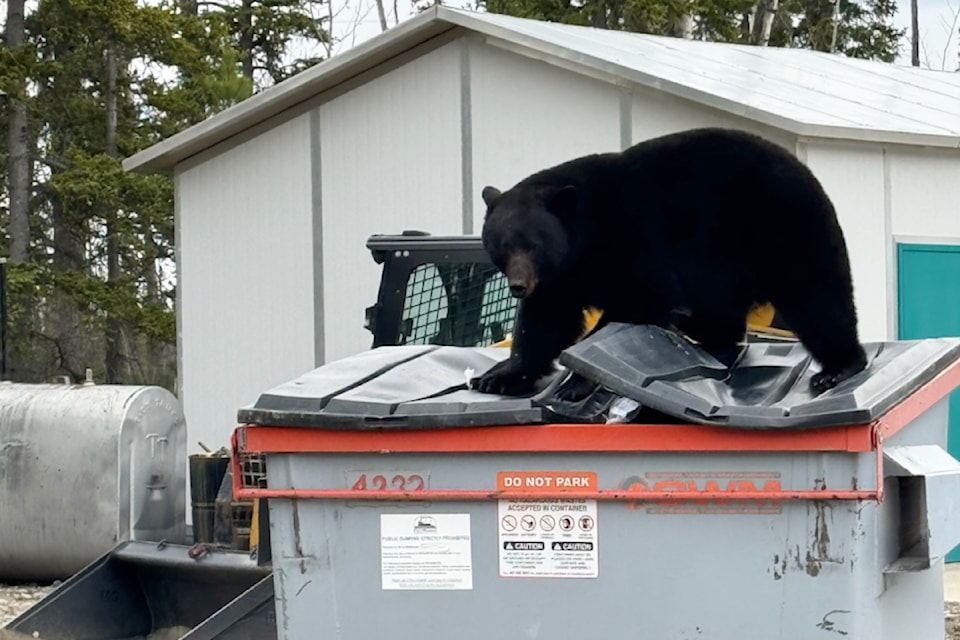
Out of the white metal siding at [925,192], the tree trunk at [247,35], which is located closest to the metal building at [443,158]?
the white metal siding at [925,192]

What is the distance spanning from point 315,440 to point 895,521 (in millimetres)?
1541

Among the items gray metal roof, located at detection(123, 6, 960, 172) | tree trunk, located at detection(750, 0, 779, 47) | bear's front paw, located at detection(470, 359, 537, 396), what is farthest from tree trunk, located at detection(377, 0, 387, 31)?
bear's front paw, located at detection(470, 359, 537, 396)

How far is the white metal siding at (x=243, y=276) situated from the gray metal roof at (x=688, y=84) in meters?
0.34

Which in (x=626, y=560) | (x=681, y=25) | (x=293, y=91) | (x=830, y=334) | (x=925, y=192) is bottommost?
(x=626, y=560)

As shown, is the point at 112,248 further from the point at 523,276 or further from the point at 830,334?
the point at 830,334

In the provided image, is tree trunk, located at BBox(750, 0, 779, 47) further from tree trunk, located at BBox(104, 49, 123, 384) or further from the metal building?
the metal building

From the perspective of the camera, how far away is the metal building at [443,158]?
36.2 ft

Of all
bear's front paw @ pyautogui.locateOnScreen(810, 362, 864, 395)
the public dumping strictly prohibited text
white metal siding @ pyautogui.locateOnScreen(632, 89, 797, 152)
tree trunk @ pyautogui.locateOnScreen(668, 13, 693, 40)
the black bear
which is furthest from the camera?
tree trunk @ pyautogui.locateOnScreen(668, 13, 693, 40)

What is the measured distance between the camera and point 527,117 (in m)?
12.3

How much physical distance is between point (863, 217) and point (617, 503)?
7.22 meters

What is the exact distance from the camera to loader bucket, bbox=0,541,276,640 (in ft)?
24.4

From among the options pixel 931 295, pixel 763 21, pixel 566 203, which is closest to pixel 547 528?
pixel 566 203

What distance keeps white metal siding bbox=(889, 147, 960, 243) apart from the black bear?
6384 mm

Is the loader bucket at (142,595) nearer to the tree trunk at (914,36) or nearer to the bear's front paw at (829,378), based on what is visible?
the bear's front paw at (829,378)
